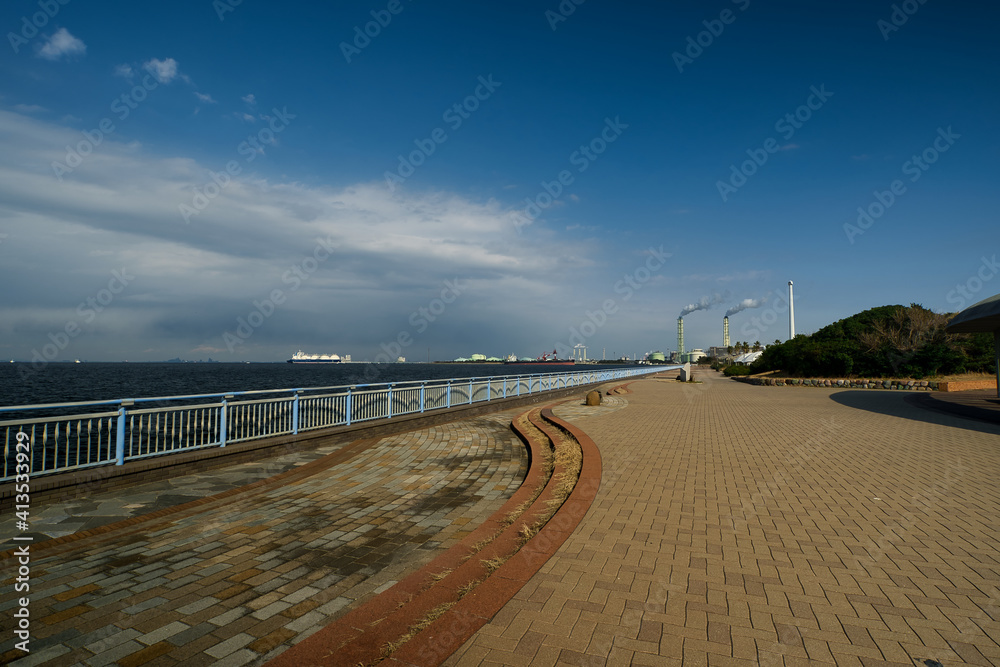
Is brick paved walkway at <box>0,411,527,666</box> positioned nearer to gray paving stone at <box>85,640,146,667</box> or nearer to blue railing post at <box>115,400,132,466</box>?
gray paving stone at <box>85,640,146,667</box>

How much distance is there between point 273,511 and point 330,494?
2.83ft

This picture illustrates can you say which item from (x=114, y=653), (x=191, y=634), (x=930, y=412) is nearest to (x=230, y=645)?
(x=191, y=634)

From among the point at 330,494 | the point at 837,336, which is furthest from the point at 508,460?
the point at 837,336

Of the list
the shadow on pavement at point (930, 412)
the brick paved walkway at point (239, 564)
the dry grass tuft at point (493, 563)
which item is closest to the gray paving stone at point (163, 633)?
the brick paved walkway at point (239, 564)

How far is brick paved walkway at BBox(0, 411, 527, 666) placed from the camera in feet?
10.5

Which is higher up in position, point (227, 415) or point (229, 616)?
point (227, 415)

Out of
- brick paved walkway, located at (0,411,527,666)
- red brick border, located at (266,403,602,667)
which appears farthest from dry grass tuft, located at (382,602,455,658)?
brick paved walkway, located at (0,411,527,666)

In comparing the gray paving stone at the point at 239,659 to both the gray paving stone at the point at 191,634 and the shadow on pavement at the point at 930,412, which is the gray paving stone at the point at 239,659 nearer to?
the gray paving stone at the point at 191,634

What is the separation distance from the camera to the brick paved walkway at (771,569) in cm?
284

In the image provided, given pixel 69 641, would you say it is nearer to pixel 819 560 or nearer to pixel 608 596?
pixel 608 596

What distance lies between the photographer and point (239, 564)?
4355mm

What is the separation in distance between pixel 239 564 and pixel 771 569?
15.5ft

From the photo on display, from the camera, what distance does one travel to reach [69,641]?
317cm

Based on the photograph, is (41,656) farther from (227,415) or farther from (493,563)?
(227,415)
